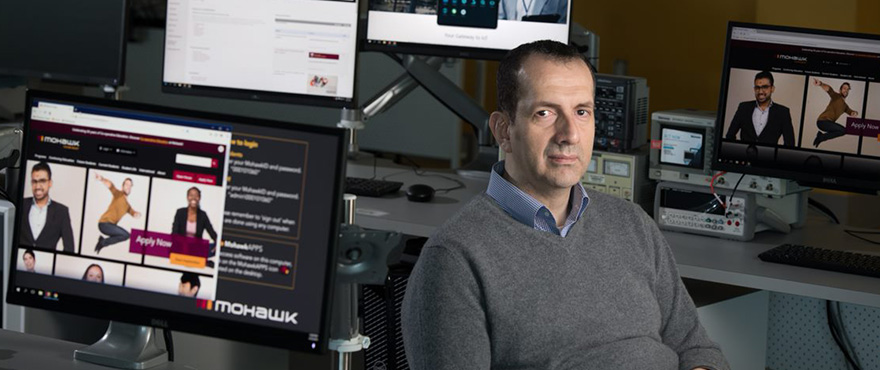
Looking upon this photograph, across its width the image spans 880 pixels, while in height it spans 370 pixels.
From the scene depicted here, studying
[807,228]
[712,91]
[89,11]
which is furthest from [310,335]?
[712,91]

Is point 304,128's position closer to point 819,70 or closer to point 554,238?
point 554,238

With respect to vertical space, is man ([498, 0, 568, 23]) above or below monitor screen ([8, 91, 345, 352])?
above

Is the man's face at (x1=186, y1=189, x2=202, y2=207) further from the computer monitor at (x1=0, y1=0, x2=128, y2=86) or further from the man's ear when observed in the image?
the computer monitor at (x1=0, y1=0, x2=128, y2=86)

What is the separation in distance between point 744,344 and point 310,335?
1.59 meters

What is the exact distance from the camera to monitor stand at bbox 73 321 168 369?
188 centimetres

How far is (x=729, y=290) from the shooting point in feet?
10.1

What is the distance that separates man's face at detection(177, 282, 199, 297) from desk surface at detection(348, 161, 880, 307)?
120 cm

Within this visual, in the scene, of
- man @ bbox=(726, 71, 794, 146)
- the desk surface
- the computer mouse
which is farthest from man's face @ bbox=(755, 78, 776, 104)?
the computer mouse

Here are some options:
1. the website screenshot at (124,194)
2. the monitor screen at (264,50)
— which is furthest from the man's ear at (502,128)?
the monitor screen at (264,50)

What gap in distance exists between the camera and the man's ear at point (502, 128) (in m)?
2.04

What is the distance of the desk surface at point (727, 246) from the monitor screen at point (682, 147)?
0.60 ft

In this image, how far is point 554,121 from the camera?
1.99 metres

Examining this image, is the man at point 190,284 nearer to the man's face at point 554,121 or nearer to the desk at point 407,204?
the man's face at point 554,121

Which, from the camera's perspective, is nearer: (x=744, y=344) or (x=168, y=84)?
(x=744, y=344)
